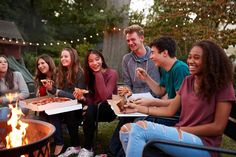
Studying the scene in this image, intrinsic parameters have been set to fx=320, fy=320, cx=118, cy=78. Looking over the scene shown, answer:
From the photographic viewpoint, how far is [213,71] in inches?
82.4

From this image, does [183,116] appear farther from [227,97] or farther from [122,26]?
[122,26]

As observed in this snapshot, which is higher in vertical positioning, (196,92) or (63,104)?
(196,92)

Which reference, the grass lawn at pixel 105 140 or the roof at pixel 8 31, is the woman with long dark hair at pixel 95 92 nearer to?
the grass lawn at pixel 105 140

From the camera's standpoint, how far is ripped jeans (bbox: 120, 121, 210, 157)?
2010mm

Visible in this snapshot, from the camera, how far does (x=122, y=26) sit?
751 cm

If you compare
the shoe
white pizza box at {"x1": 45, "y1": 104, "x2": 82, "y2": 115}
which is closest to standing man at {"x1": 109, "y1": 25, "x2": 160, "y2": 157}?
white pizza box at {"x1": 45, "y1": 104, "x2": 82, "y2": 115}

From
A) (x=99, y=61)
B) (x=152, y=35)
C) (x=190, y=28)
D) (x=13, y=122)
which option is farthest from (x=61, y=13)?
(x=13, y=122)

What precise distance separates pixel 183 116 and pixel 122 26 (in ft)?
17.7

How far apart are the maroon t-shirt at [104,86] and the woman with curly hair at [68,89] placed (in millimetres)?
170

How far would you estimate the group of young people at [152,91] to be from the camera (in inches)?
81.7

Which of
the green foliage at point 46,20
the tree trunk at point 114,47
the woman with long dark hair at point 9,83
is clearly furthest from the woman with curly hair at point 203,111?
the green foliage at point 46,20

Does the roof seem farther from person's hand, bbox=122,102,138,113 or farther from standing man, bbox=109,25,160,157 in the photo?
person's hand, bbox=122,102,138,113

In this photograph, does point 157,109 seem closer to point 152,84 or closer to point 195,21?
point 152,84

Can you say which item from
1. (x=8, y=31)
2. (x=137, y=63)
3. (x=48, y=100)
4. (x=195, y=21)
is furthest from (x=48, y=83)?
(x=195, y=21)
